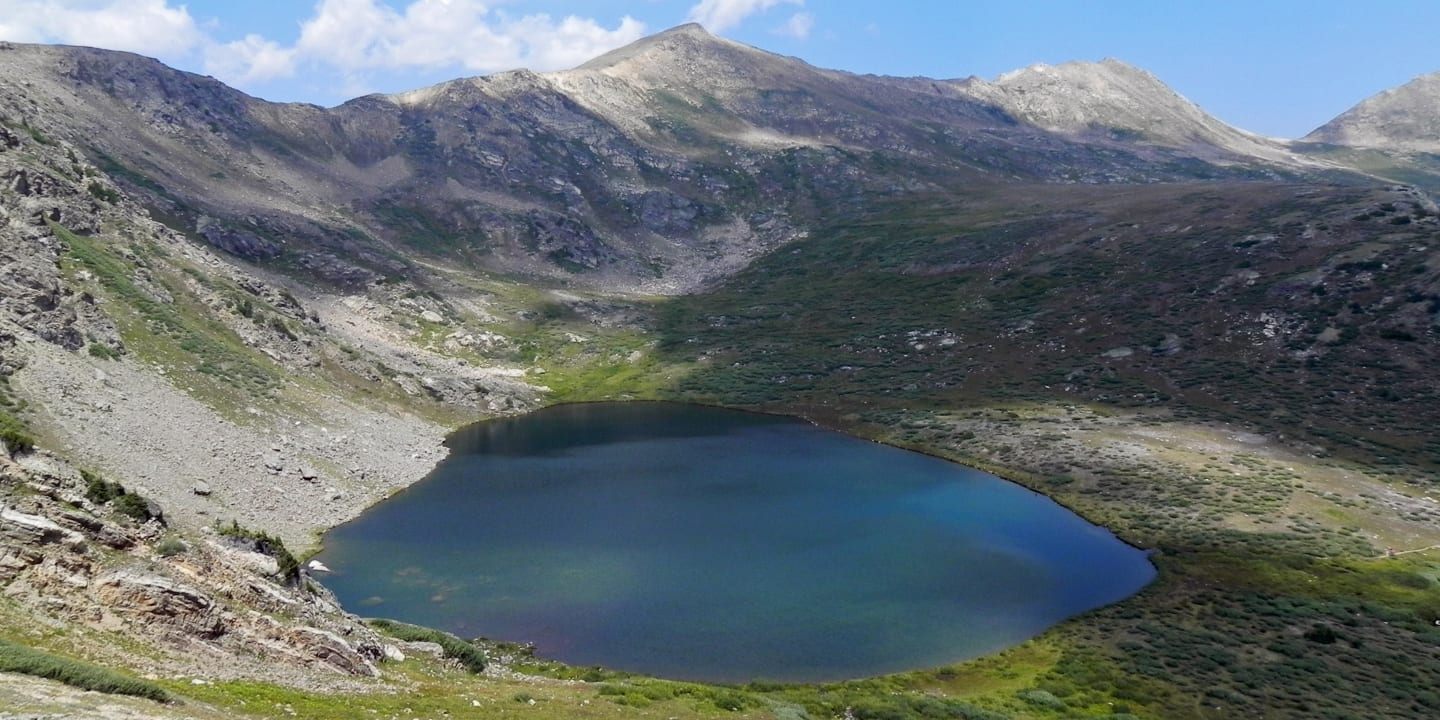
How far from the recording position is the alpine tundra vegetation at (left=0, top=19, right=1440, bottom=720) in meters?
28.7

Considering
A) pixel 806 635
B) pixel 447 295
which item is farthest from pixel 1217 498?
pixel 447 295

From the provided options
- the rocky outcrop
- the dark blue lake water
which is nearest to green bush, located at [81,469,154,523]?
the rocky outcrop

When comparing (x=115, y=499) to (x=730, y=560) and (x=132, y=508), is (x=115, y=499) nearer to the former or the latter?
(x=132, y=508)

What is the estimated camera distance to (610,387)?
413 feet

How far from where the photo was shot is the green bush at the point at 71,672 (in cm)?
1786

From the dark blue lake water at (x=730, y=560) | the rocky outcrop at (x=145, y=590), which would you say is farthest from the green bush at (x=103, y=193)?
the rocky outcrop at (x=145, y=590)

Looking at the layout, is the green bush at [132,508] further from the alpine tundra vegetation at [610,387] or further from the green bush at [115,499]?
the alpine tundra vegetation at [610,387]

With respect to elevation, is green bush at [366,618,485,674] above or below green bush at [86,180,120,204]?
below

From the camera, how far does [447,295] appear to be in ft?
483

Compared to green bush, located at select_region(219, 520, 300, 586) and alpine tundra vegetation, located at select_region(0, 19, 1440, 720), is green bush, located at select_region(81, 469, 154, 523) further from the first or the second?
green bush, located at select_region(219, 520, 300, 586)

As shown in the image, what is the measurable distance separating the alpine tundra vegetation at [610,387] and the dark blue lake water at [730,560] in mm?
3170

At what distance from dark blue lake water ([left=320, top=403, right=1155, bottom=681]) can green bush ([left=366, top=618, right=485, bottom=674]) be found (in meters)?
6.41

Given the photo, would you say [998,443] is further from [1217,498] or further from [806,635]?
[806,635]

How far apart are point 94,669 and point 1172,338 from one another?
12101 cm
